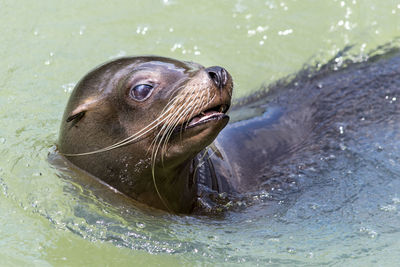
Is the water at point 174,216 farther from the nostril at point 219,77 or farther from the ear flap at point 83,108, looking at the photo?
the nostril at point 219,77

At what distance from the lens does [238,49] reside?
27.6 feet

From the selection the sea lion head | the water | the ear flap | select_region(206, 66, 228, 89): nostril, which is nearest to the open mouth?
the sea lion head

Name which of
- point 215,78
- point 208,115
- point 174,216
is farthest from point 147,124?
point 174,216

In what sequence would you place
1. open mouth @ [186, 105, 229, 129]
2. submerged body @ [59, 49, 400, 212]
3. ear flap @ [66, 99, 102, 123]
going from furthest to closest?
ear flap @ [66, 99, 102, 123]
submerged body @ [59, 49, 400, 212]
open mouth @ [186, 105, 229, 129]

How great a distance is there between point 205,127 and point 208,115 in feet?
0.32

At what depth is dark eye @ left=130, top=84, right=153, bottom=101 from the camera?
15.6ft

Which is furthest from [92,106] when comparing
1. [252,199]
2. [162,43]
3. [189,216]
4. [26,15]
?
[26,15]

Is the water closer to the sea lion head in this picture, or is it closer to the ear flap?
the sea lion head

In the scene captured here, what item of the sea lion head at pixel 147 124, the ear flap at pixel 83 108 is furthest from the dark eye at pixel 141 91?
the ear flap at pixel 83 108

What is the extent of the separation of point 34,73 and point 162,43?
1.58 meters

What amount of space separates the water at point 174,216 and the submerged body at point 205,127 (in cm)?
21

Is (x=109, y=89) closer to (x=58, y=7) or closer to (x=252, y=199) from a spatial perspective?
(x=252, y=199)

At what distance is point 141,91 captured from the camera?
188 inches

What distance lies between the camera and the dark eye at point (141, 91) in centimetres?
477
